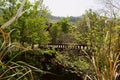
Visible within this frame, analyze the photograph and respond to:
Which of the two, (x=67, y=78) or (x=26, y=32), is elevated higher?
(x=26, y=32)

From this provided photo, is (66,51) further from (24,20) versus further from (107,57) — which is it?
(107,57)

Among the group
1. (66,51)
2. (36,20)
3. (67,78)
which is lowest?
(67,78)

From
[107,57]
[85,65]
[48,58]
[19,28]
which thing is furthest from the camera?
[19,28]

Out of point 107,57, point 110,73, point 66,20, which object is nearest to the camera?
point 110,73

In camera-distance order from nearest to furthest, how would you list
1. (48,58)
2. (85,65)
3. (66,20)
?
1. (85,65)
2. (48,58)
3. (66,20)

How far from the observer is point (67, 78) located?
14312 mm

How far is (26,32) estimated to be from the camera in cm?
1873

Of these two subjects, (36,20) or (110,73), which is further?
(36,20)

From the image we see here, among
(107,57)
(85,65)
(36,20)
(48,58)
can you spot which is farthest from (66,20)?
(107,57)

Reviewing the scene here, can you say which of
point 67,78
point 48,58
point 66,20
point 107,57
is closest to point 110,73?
point 107,57

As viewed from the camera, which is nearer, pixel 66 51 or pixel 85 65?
pixel 85 65

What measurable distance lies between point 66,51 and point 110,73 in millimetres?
13036

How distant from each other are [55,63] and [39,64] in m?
0.75

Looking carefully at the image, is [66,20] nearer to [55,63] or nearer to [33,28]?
[33,28]
